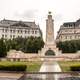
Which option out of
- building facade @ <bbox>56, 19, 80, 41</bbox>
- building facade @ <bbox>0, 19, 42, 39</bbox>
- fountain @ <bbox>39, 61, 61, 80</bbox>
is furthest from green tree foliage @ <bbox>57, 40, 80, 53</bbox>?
fountain @ <bbox>39, 61, 61, 80</bbox>

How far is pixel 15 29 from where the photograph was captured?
16788 centimetres

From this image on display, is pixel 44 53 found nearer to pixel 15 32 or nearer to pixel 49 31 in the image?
pixel 49 31

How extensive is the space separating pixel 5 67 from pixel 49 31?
65.3m

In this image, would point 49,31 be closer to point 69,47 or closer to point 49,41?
point 49,41

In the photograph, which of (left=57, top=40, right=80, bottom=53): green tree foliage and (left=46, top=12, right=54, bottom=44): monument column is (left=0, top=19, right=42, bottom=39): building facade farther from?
(left=46, top=12, right=54, bottom=44): monument column

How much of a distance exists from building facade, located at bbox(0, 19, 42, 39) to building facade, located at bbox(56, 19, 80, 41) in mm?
17633

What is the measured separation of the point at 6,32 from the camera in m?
167

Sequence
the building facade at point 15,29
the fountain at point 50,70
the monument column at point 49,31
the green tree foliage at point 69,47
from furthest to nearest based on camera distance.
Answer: the building facade at point 15,29 < the green tree foliage at point 69,47 < the monument column at point 49,31 < the fountain at point 50,70

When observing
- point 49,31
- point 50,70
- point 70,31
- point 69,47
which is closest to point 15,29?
point 70,31

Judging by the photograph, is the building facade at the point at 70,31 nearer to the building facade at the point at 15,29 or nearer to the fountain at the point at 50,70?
the building facade at the point at 15,29

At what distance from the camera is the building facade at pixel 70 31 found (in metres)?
173

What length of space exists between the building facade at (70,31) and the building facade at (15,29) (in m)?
17.6

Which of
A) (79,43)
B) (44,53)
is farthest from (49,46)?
(79,43)

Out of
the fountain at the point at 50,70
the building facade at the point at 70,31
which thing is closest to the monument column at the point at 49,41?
the fountain at the point at 50,70
